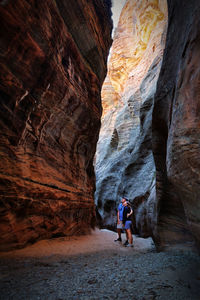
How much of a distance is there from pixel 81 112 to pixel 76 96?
3.23ft

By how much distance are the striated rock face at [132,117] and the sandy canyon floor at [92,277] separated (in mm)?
3613

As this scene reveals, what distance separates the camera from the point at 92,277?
131 inches

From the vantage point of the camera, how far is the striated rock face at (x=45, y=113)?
190 inches

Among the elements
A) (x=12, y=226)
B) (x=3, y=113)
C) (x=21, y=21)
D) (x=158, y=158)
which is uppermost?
(x=21, y=21)

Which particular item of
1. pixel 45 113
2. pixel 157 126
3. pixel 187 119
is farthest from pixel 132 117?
pixel 187 119

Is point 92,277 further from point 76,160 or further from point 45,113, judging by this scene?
point 76,160

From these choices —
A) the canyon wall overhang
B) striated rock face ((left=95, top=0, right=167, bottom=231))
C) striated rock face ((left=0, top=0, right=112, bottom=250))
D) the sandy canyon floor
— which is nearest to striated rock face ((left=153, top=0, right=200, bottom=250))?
the canyon wall overhang

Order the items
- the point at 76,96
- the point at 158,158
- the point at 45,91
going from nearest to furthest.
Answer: the point at 45,91, the point at 158,158, the point at 76,96

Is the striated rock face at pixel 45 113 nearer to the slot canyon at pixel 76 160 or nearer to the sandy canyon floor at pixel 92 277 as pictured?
the slot canyon at pixel 76 160

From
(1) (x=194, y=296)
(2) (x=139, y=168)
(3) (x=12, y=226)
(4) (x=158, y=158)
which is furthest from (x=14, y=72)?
(2) (x=139, y=168)

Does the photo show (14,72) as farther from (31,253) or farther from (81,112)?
(31,253)

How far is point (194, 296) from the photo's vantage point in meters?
2.71

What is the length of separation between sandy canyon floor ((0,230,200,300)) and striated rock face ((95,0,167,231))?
3613mm

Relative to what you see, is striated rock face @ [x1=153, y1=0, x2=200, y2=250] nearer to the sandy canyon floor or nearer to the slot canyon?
the slot canyon
